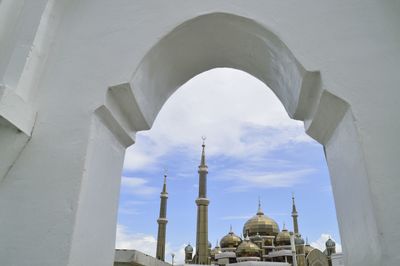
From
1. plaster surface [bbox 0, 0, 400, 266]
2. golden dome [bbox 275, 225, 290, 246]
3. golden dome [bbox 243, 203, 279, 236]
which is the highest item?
golden dome [bbox 243, 203, 279, 236]

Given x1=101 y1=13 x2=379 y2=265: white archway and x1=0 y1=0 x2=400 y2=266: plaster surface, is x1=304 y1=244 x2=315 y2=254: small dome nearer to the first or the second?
x1=101 y1=13 x2=379 y2=265: white archway

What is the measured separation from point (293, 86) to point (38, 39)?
167cm

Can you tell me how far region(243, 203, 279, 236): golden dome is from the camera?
31641 mm

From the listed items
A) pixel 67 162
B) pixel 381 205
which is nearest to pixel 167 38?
pixel 67 162

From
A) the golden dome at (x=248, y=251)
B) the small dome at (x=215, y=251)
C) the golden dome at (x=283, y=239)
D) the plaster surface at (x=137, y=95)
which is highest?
the golden dome at (x=283, y=239)

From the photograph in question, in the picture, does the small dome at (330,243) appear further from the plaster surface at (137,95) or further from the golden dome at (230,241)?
the plaster surface at (137,95)

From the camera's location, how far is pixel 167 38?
2.15 metres

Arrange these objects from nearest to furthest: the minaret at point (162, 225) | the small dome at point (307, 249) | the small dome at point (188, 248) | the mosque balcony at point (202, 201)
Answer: the mosque balcony at point (202, 201) → the minaret at point (162, 225) → the small dome at point (307, 249) → the small dome at point (188, 248)

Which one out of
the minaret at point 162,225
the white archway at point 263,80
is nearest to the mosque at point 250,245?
the minaret at point 162,225

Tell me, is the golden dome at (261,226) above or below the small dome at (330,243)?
above

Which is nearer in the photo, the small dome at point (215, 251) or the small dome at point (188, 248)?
the small dome at point (215, 251)

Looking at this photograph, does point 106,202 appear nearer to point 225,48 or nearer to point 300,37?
point 225,48

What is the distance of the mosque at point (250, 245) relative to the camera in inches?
1014

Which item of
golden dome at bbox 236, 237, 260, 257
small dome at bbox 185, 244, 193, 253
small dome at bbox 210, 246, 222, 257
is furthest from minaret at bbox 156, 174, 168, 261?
golden dome at bbox 236, 237, 260, 257
